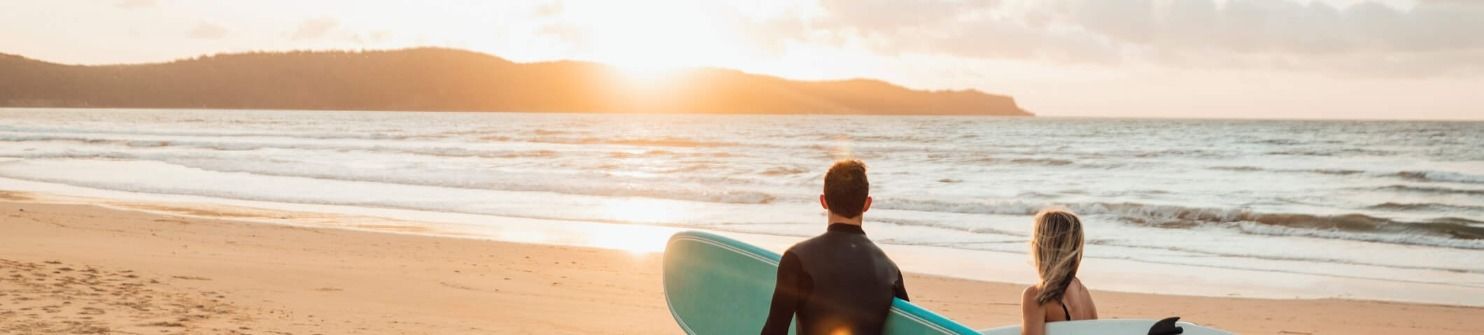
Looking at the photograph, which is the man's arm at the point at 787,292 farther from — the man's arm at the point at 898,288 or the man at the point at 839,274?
the man's arm at the point at 898,288

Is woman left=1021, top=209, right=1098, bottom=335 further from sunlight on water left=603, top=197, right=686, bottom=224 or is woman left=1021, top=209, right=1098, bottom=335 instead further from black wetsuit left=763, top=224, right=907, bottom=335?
sunlight on water left=603, top=197, right=686, bottom=224

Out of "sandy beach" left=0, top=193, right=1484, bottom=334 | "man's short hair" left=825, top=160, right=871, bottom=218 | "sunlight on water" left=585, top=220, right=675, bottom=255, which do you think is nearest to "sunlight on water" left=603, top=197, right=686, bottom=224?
"sunlight on water" left=585, top=220, right=675, bottom=255

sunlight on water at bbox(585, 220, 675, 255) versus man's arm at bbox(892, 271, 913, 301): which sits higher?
man's arm at bbox(892, 271, 913, 301)

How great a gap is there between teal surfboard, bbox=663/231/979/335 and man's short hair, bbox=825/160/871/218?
2.23 feet

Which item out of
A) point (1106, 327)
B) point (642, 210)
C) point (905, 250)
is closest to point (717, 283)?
point (1106, 327)

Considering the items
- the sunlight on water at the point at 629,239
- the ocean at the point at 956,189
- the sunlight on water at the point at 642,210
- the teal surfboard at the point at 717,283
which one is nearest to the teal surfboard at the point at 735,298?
the teal surfboard at the point at 717,283

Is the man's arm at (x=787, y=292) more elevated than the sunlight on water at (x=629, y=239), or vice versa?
the man's arm at (x=787, y=292)

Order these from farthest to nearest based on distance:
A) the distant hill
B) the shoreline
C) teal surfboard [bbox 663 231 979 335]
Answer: the distant hill < the shoreline < teal surfboard [bbox 663 231 979 335]

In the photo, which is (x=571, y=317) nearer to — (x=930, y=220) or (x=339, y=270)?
(x=339, y=270)

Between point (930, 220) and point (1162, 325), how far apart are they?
11748 mm

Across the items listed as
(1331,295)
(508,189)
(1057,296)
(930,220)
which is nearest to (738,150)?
(508,189)

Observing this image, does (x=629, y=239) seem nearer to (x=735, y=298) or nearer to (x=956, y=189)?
(x=735, y=298)

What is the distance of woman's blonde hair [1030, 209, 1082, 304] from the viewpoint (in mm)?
3156

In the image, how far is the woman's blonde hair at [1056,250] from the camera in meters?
3.16
